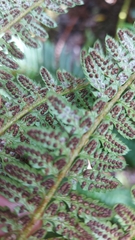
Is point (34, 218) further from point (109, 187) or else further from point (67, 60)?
point (67, 60)

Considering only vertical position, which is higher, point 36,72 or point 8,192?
point 36,72

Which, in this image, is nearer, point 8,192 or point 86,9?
point 8,192

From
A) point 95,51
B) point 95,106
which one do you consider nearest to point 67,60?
point 95,51

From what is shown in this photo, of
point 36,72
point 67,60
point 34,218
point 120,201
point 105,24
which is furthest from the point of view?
point 105,24

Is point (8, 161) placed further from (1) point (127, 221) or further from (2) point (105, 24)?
(2) point (105, 24)

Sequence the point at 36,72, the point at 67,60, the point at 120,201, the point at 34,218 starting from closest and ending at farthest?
the point at 34,218
the point at 120,201
the point at 36,72
the point at 67,60

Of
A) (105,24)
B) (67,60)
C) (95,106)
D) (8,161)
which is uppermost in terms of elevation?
(105,24)
